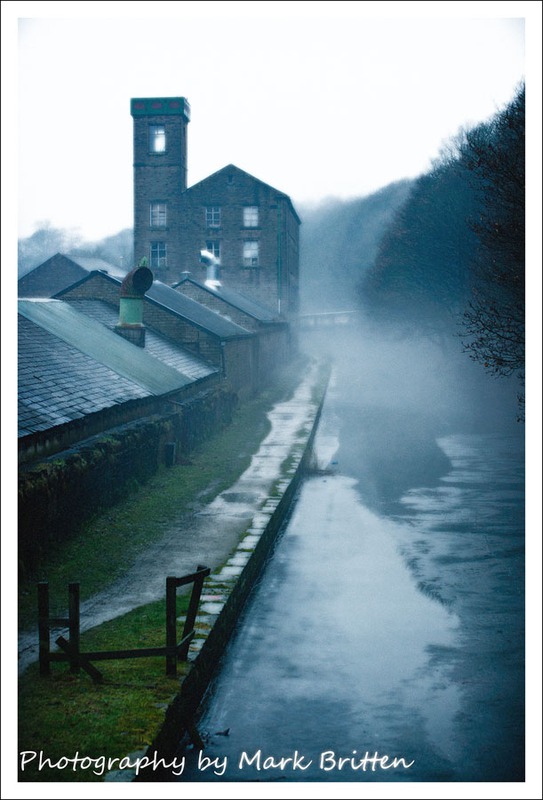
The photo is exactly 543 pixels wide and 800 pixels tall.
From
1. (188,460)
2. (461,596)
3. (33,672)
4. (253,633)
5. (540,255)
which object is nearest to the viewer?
(540,255)

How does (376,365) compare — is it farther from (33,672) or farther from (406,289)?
(33,672)

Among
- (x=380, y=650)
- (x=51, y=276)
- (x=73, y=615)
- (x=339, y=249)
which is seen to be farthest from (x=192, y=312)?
(x=339, y=249)

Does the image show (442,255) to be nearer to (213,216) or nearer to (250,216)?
(250,216)

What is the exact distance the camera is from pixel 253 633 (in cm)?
845

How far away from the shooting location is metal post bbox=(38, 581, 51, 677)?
6105 mm

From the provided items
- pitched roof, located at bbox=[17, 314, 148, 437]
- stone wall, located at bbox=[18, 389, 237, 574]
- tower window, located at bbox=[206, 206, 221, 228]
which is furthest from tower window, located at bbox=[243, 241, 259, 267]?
pitched roof, located at bbox=[17, 314, 148, 437]

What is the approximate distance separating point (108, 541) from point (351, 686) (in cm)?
468

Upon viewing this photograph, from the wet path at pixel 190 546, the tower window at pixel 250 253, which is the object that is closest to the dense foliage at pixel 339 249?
the tower window at pixel 250 253

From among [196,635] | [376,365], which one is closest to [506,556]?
[196,635]

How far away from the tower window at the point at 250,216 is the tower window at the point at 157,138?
251 inches

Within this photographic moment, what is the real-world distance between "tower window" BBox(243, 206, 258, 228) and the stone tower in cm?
420

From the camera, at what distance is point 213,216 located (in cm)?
4888

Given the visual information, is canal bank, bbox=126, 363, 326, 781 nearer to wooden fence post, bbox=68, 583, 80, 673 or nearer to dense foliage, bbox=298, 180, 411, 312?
wooden fence post, bbox=68, 583, 80, 673

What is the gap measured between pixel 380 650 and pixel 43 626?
349 centimetres
